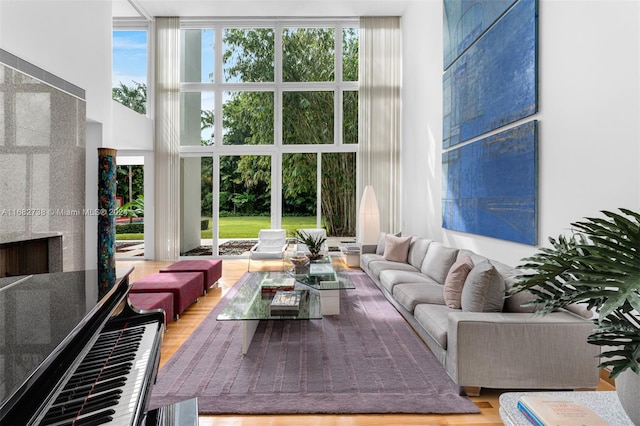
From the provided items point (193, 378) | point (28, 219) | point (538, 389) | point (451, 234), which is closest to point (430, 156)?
point (451, 234)

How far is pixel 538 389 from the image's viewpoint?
95.8 inches

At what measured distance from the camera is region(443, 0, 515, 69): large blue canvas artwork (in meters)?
4.05

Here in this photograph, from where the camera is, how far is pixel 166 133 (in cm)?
794

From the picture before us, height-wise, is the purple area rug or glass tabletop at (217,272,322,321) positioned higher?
glass tabletop at (217,272,322,321)

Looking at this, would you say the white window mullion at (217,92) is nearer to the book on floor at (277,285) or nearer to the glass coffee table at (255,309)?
the book on floor at (277,285)

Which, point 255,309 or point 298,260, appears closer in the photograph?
point 255,309

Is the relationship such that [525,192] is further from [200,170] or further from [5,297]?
[200,170]

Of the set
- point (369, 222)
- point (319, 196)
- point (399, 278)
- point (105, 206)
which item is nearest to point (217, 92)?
point (319, 196)

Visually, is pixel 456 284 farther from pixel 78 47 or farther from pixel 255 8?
pixel 255 8

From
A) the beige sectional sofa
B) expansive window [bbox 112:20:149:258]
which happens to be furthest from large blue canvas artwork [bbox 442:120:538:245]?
expansive window [bbox 112:20:149:258]

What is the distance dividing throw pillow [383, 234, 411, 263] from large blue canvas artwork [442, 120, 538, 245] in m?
0.74

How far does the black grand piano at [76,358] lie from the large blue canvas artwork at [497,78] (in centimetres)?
352

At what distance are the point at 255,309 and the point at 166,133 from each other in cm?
589

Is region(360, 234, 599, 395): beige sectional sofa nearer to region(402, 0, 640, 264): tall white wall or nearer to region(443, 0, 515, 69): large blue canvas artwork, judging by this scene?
region(402, 0, 640, 264): tall white wall
